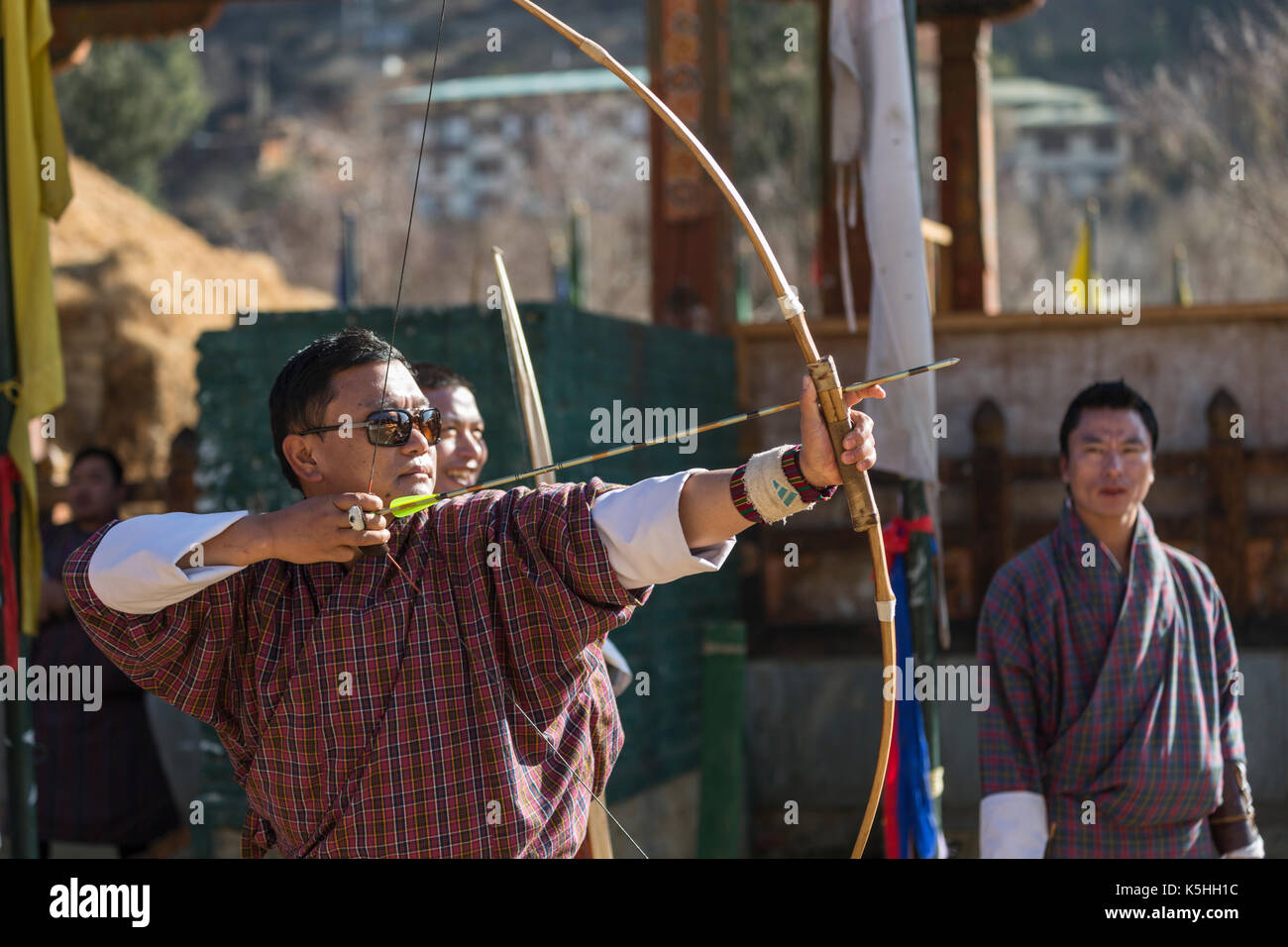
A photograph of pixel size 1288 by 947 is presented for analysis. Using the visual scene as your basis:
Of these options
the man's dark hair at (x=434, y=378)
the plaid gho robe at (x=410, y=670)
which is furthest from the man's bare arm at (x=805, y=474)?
the man's dark hair at (x=434, y=378)

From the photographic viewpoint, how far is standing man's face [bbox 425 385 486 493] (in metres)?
3.49

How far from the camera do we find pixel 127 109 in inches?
1105

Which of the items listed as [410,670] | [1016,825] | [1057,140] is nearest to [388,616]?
[410,670]

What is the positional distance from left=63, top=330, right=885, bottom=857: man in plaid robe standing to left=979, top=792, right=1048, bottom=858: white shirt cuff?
3.62ft

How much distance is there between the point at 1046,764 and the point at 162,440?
39.8 ft

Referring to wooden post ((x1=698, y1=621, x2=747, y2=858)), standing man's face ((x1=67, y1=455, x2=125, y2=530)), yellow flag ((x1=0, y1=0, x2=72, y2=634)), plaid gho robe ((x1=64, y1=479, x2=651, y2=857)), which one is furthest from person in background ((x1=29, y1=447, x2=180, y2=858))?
plaid gho robe ((x1=64, y1=479, x2=651, y2=857))

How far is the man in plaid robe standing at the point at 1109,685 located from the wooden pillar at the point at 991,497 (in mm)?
2633

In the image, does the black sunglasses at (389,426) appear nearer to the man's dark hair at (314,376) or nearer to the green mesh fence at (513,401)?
the man's dark hair at (314,376)

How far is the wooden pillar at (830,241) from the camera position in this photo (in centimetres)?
669

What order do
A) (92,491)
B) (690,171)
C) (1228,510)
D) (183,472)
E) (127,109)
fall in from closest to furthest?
1. (92,491)
2. (183,472)
3. (1228,510)
4. (690,171)
5. (127,109)

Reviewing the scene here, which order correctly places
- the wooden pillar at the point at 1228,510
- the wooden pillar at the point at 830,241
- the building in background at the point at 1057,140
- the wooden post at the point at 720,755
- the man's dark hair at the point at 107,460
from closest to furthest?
the wooden post at the point at 720,755 → the man's dark hair at the point at 107,460 → the wooden pillar at the point at 1228,510 → the wooden pillar at the point at 830,241 → the building in background at the point at 1057,140

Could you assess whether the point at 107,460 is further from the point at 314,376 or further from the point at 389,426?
the point at 389,426

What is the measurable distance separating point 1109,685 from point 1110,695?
0.07 feet
